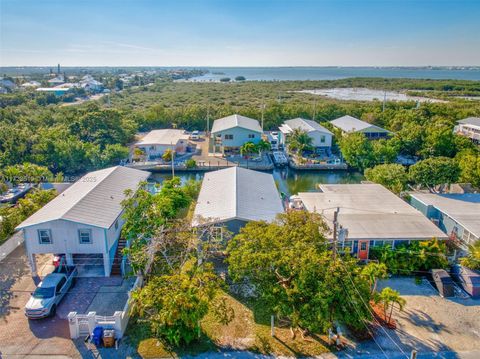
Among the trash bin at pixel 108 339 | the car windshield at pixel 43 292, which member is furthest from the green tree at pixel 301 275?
the car windshield at pixel 43 292

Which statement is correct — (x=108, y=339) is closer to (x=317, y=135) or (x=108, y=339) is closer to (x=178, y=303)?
(x=178, y=303)

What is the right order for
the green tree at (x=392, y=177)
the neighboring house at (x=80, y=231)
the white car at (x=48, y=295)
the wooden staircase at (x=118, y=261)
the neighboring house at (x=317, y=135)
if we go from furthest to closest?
the neighboring house at (x=317, y=135), the green tree at (x=392, y=177), the wooden staircase at (x=118, y=261), the neighboring house at (x=80, y=231), the white car at (x=48, y=295)

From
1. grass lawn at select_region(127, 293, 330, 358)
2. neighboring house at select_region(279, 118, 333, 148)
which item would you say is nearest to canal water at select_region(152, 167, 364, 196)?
neighboring house at select_region(279, 118, 333, 148)

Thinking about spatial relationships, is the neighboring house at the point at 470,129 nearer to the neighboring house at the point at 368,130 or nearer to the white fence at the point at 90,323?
the neighboring house at the point at 368,130

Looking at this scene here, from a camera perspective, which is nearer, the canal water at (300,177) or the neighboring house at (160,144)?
the canal water at (300,177)

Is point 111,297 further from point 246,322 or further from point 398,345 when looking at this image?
point 398,345

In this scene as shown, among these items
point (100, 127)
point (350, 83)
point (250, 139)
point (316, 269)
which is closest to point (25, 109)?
point (100, 127)
